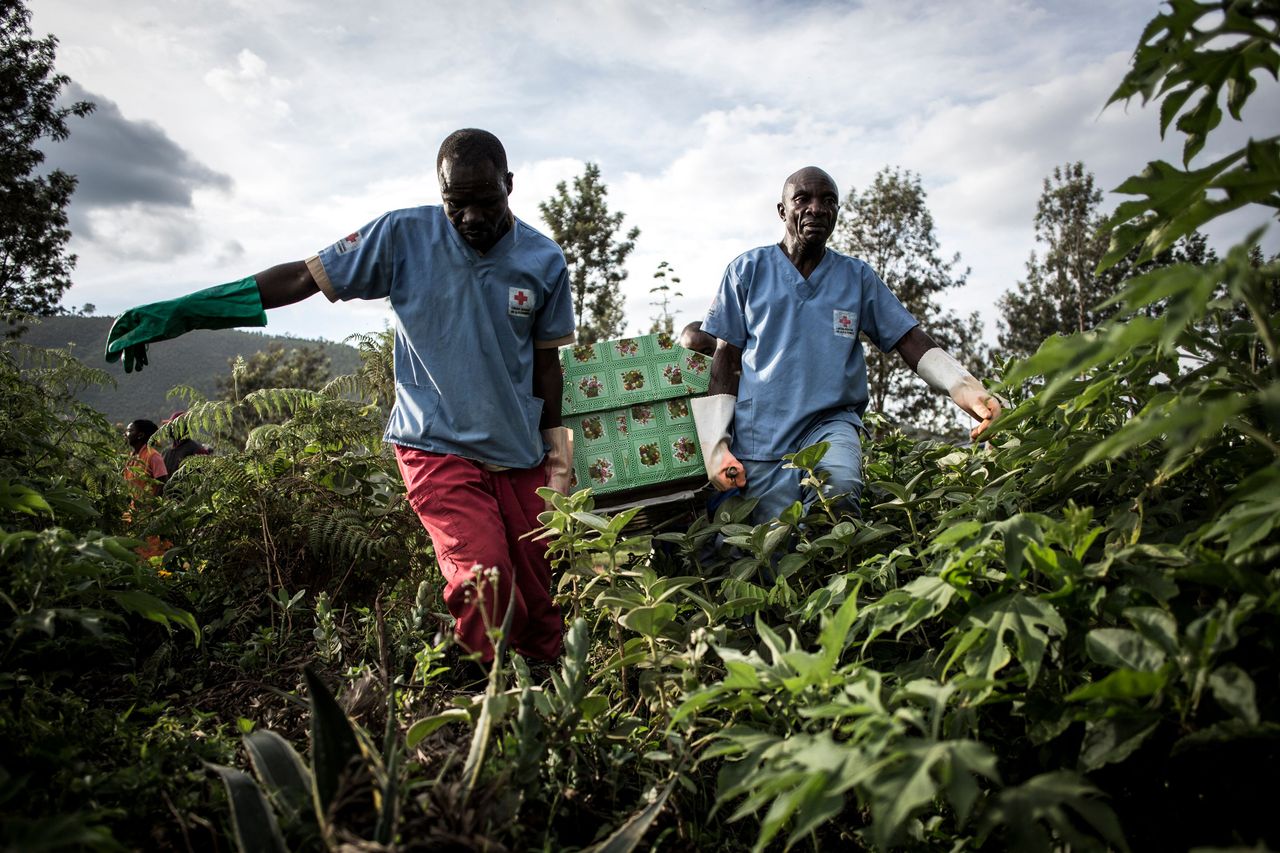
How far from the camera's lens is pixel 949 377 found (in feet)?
10.9

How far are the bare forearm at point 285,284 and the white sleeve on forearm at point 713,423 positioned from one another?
158 centimetres

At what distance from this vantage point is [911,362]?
359 centimetres

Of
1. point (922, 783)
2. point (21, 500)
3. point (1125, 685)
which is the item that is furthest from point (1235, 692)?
point (21, 500)

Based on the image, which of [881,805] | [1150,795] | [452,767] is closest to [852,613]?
[881,805]

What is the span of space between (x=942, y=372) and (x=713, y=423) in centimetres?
96

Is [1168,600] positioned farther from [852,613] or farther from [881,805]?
[881,805]

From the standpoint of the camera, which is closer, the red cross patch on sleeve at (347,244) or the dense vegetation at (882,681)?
the dense vegetation at (882,681)

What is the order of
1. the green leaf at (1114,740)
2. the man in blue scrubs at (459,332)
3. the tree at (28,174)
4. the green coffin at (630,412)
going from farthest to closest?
the tree at (28,174), the green coffin at (630,412), the man in blue scrubs at (459,332), the green leaf at (1114,740)

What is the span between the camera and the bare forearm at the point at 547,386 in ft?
10.6

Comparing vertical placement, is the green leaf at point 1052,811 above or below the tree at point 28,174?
below

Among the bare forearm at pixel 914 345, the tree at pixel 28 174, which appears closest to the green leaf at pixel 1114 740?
the bare forearm at pixel 914 345

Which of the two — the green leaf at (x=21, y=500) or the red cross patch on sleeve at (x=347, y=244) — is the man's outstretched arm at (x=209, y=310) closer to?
the red cross patch on sleeve at (x=347, y=244)

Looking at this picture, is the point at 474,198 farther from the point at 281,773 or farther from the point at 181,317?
the point at 281,773

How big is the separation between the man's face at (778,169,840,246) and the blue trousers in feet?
2.70
